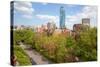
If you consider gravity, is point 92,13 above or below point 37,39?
above

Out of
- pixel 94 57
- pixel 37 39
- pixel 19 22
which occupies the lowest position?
pixel 94 57

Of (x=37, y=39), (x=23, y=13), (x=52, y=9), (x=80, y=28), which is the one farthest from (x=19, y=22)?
(x=80, y=28)

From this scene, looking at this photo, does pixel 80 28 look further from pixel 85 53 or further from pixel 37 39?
pixel 37 39

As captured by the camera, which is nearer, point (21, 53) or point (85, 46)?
point (21, 53)

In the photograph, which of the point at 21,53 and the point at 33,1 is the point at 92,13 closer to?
the point at 33,1
